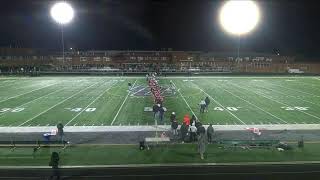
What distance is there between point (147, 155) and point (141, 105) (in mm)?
15692

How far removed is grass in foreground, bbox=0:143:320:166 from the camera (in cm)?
1823

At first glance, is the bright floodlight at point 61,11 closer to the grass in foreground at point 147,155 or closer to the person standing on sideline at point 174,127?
the person standing on sideline at point 174,127

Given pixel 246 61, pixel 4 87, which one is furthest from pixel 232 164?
pixel 246 61

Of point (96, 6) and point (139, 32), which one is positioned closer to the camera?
point (96, 6)

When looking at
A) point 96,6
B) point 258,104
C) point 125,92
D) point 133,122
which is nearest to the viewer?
point 133,122

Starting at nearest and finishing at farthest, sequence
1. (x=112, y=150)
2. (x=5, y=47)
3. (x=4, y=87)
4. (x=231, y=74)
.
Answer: (x=112, y=150)
(x=4, y=87)
(x=231, y=74)
(x=5, y=47)

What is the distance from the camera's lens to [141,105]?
1363 inches

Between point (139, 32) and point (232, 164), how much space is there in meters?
88.0

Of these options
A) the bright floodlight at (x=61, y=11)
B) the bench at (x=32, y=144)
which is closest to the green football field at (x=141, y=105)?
the bench at (x=32, y=144)

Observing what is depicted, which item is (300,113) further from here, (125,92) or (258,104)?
(125,92)

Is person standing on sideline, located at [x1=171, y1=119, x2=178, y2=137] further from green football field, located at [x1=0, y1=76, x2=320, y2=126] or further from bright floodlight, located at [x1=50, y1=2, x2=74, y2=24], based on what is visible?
bright floodlight, located at [x1=50, y1=2, x2=74, y2=24]

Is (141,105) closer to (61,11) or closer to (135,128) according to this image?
(135,128)

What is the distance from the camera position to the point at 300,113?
30.5 meters

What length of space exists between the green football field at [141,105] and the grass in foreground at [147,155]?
6795 millimetres
